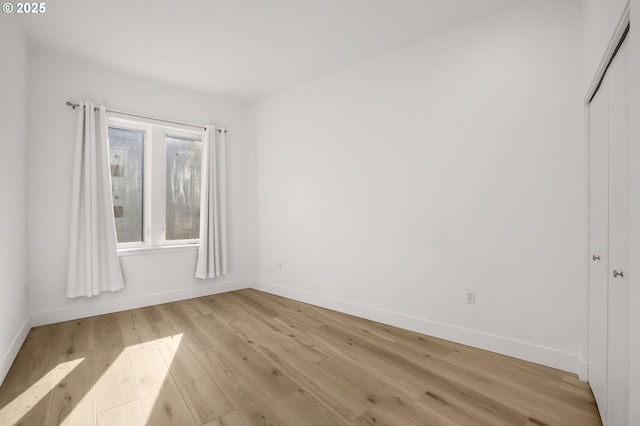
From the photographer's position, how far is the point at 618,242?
1.52 metres

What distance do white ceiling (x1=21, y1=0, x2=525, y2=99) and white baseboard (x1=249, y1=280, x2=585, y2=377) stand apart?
2729 millimetres

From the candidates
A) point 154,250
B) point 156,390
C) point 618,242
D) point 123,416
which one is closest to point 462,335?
point 618,242

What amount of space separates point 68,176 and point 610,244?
184 inches

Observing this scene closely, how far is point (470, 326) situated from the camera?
2781 mm

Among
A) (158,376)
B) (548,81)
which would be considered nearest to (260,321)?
(158,376)

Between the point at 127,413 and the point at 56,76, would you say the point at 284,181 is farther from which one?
the point at 127,413

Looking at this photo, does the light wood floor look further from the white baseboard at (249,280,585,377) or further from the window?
the window

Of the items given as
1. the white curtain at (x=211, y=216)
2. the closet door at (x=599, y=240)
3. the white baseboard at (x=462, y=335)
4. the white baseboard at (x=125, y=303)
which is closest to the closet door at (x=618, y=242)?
the closet door at (x=599, y=240)

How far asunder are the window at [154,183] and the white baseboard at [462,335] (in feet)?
6.55

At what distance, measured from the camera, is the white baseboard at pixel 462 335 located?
92.8 inches

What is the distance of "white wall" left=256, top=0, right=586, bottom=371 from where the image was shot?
2.38m

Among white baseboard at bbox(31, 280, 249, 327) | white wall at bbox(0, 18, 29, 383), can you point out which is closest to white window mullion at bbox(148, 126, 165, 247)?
white baseboard at bbox(31, 280, 249, 327)

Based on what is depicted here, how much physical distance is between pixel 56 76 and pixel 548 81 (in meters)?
4.68

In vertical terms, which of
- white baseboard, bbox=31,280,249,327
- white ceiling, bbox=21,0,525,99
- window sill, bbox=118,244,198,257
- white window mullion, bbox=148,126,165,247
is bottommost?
white baseboard, bbox=31,280,249,327
